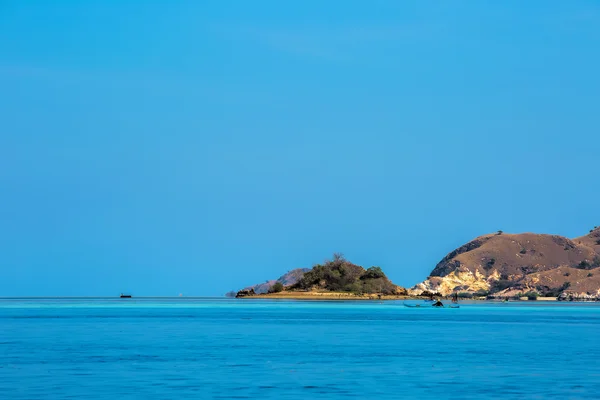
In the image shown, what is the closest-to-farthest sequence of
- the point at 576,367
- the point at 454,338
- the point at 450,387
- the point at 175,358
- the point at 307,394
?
the point at 307,394 < the point at 450,387 < the point at 576,367 < the point at 175,358 < the point at 454,338

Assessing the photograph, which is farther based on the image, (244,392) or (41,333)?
(41,333)

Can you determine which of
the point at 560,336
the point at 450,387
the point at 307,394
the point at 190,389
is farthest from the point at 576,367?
the point at 560,336

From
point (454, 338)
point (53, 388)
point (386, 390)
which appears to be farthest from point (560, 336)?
point (53, 388)

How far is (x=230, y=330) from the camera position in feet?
342

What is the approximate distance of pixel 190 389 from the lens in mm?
46969

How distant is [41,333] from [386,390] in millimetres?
57200

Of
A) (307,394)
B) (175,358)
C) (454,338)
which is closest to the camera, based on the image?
(307,394)

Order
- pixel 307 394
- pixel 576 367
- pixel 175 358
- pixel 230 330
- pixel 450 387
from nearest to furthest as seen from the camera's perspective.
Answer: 1. pixel 307 394
2. pixel 450 387
3. pixel 576 367
4. pixel 175 358
5. pixel 230 330

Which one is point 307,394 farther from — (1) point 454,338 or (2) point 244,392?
(1) point 454,338

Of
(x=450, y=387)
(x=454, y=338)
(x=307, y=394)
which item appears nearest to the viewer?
(x=307, y=394)

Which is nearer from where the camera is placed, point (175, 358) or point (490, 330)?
point (175, 358)

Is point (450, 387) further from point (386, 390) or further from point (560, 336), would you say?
point (560, 336)

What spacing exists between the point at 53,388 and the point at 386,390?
53.8 feet

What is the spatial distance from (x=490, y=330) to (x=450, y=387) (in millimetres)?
63303
